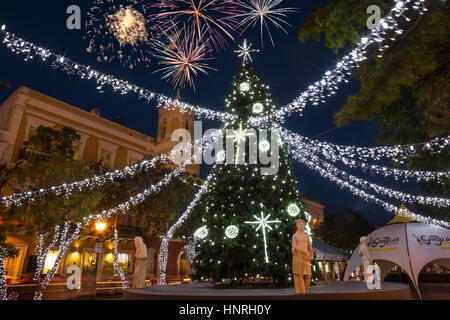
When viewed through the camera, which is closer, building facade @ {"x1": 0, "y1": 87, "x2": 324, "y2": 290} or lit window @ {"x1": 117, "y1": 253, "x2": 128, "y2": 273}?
building facade @ {"x1": 0, "y1": 87, "x2": 324, "y2": 290}

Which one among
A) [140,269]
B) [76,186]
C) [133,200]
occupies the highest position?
[133,200]

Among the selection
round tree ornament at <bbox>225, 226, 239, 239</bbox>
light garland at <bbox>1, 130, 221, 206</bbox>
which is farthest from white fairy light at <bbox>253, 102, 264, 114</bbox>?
round tree ornament at <bbox>225, 226, 239, 239</bbox>

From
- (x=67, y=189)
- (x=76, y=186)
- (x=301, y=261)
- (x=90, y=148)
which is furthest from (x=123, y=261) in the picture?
(x=301, y=261)

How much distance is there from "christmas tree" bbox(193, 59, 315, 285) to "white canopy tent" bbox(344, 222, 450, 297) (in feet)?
23.0

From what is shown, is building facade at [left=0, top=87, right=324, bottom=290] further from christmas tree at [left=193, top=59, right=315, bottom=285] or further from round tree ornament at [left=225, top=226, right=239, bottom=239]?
round tree ornament at [left=225, top=226, right=239, bottom=239]

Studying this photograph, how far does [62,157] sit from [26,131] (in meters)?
10.4

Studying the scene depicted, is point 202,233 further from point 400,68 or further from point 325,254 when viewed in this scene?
point 325,254

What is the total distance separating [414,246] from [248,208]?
896cm

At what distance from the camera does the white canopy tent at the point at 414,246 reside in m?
12.6

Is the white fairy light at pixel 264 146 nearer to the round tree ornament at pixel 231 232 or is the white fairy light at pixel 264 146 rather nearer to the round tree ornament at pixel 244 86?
the round tree ornament at pixel 244 86

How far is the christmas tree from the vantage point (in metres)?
8.17

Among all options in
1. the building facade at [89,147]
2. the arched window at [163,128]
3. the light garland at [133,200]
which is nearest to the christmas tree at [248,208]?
the light garland at [133,200]

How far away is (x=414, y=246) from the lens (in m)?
12.9
